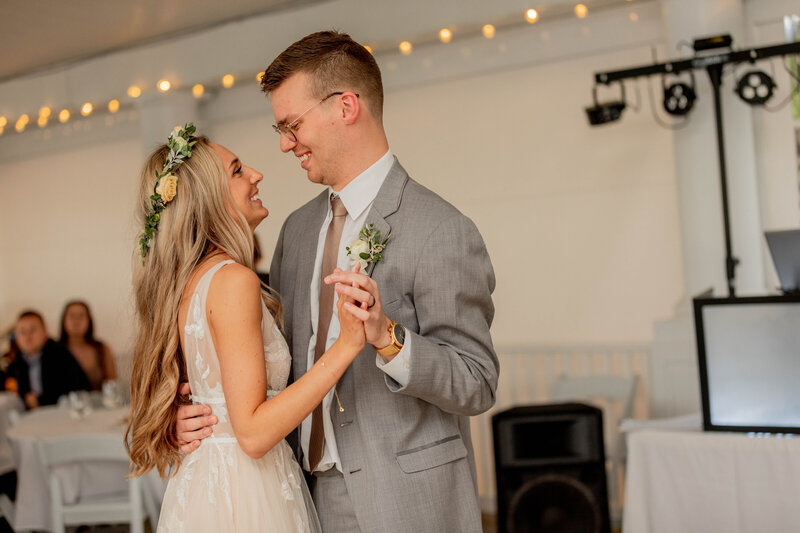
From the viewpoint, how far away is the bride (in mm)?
1807

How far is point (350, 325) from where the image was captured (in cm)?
156

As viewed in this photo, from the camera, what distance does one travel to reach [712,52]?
13.3ft

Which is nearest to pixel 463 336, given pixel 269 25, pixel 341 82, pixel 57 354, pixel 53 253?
pixel 341 82

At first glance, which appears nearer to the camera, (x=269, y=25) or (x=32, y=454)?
(x=32, y=454)

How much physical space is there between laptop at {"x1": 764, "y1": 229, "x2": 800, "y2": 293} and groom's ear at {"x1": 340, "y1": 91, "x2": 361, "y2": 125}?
188 centimetres

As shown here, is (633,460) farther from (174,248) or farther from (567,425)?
(174,248)

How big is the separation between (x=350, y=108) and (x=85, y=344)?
17.8 ft

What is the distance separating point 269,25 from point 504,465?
347 cm

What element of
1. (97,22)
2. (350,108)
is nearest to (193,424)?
(350,108)

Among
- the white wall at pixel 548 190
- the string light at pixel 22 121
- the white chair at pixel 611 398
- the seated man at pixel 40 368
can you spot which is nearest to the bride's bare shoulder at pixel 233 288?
the white wall at pixel 548 190

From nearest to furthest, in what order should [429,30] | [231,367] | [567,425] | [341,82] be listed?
[231,367], [341,82], [567,425], [429,30]

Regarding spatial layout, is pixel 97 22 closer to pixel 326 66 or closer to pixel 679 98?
pixel 679 98

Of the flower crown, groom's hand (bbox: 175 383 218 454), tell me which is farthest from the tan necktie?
the flower crown

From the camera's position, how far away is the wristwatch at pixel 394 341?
1597 millimetres
